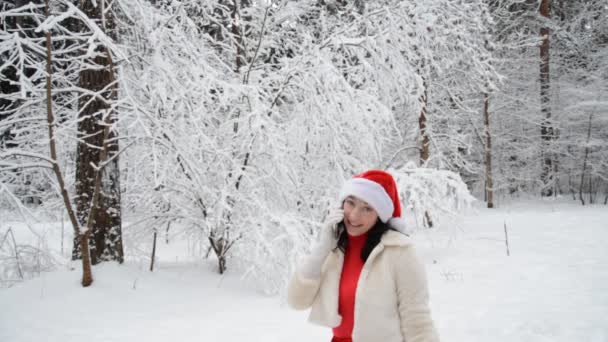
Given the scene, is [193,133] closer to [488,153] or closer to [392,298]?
[392,298]

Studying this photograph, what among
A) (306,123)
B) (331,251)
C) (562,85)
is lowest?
(331,251)

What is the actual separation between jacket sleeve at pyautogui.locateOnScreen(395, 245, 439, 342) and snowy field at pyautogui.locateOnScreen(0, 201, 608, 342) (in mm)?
2251

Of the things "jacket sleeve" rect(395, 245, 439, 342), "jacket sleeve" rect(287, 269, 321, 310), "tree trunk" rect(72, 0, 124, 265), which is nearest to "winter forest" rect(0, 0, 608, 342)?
"tree trunk" rect(72, 0, 124, 265)

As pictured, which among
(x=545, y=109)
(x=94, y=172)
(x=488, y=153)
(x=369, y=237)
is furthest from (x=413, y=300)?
(x=545, y=109)

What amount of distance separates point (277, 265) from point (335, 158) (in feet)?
5.23

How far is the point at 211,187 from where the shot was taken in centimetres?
498

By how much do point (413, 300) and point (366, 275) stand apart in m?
0.21

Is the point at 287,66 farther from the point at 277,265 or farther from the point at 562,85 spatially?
the point at 562,85

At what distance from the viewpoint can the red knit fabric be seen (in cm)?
171

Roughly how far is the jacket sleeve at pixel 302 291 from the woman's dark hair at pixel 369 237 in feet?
0.66

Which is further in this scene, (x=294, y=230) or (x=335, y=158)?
(x=335, y=158)

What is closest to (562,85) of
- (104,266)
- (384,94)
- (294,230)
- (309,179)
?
(384,94)

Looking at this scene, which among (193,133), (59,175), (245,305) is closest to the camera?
(59,175)

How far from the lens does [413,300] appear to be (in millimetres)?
1573
